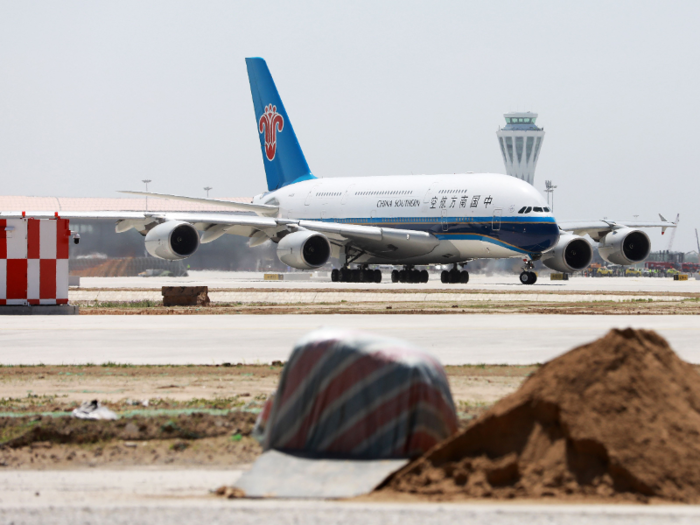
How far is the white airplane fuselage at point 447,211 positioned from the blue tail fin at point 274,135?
2.68m

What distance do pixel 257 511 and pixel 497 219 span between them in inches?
1130

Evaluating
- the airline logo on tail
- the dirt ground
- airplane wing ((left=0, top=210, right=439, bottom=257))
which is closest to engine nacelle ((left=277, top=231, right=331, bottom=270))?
airplane wing ((left=0, top=210, right=439, bottom=257))

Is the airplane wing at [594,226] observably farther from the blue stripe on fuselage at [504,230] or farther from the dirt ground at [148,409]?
the dirt ground at [148,409]

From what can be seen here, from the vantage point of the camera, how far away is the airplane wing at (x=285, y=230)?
32.9 m

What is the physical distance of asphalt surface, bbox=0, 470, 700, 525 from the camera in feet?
13.6

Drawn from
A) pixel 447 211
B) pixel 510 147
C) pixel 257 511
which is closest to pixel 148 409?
pixel 257 511

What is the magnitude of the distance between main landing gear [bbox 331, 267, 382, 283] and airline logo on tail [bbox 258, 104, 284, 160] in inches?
310

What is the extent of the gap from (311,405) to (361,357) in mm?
391

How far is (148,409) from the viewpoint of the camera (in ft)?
23.9

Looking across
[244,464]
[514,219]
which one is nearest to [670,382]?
[244,464]

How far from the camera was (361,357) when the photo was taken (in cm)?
521

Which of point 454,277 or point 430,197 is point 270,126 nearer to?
point 430,197

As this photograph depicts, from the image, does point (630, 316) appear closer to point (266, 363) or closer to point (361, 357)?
point (266, 363)

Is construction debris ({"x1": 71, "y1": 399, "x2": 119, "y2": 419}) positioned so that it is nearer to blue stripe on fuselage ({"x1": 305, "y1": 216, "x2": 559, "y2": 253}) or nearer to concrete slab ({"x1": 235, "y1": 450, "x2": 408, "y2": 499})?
concrete slab ({"x1": 235, "y1": 450, "x2": 408, "y2": 499})
